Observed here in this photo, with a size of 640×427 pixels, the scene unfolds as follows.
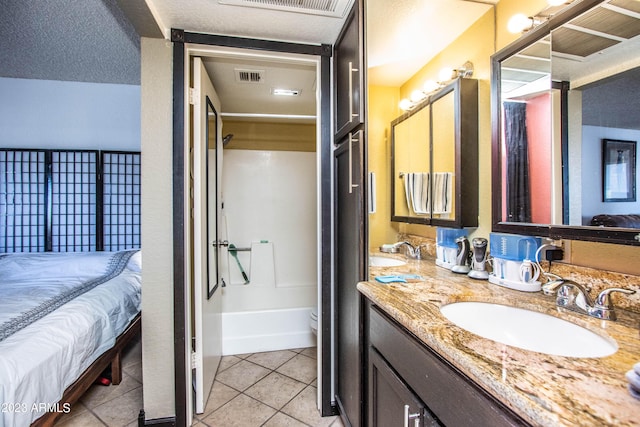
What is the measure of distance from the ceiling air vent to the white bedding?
177 cm

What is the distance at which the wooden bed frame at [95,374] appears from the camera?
144 centimetres

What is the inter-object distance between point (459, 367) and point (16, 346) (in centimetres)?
180

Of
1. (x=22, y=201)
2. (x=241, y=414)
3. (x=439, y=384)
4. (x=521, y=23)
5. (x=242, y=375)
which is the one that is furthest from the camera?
(x=22, y=201)

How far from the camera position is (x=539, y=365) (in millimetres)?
614


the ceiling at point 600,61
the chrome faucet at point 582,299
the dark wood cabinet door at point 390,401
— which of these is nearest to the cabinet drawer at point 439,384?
the dark wood cabinet door at point 390,401

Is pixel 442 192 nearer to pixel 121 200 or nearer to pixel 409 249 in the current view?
pixel 409 249

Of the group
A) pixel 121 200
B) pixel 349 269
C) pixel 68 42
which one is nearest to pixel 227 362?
pixel 349 269

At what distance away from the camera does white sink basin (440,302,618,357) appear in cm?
80

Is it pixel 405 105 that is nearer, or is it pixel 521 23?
pixel 521 23

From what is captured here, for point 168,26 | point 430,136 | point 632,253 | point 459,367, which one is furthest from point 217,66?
point 632,253

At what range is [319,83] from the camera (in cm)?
180

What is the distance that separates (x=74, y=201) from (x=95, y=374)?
192cm

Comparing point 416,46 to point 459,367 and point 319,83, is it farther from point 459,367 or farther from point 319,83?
point 459,367

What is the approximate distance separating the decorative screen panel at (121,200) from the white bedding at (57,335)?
1.46ft
